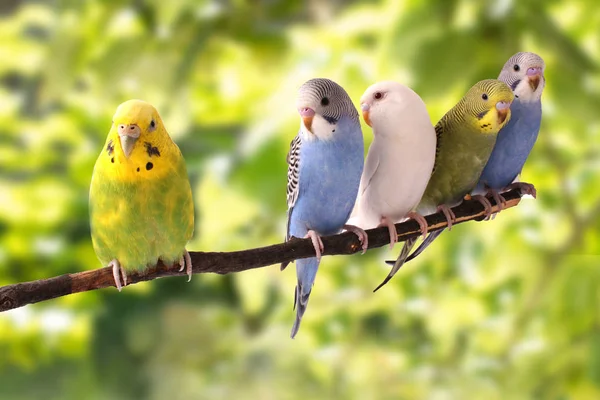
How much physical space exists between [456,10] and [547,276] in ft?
2.22

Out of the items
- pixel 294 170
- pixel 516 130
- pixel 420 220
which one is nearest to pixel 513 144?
pixel 516 130

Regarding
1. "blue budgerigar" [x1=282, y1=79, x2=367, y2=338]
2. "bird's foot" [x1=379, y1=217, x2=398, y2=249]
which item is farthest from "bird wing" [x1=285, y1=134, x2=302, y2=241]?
"bird's foot" [x1=379, y1=217, x2=398, y2=249]

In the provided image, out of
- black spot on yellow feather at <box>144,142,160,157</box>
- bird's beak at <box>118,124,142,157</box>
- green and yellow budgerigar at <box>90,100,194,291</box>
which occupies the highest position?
bird's beak at <box>118,124,142,157</box>

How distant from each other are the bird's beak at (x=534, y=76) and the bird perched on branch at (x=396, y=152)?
12cm

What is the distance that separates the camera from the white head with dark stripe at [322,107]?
2.10 ft

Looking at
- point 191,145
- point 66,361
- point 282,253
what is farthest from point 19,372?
point 282,253

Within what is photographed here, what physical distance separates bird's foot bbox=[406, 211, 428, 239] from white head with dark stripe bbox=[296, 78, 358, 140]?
0.12 metres

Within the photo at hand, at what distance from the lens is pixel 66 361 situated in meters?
2.00

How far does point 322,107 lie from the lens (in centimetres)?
65

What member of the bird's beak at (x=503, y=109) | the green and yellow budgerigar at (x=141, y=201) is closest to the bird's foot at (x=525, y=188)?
the bird's beak at (x=503, y=109)

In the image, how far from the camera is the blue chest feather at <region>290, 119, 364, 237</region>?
68 centimetres

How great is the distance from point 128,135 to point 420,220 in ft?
1.02

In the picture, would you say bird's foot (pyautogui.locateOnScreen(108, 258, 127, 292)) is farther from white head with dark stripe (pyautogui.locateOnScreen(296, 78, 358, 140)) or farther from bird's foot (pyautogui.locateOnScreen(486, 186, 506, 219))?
bird's foot (pyautogui.locateOnScreen(486, 186, 506, 219))

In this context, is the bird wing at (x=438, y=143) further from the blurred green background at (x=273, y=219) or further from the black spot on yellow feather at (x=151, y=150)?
the blurred green background at (x=273, y=219)
